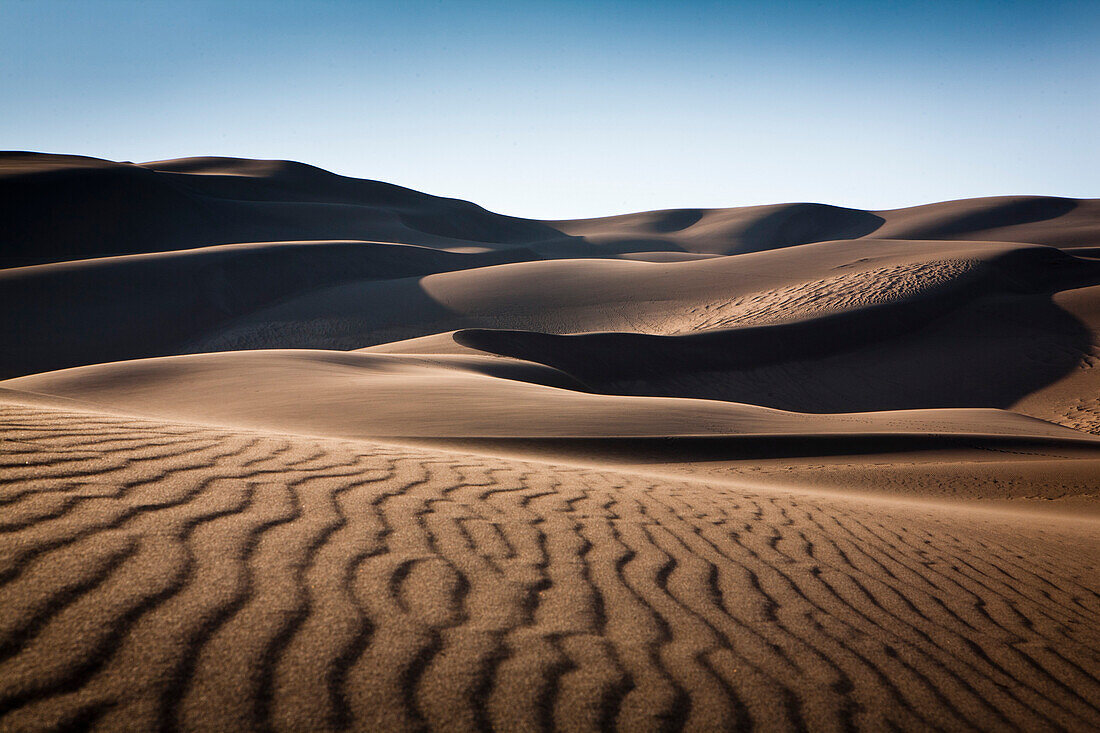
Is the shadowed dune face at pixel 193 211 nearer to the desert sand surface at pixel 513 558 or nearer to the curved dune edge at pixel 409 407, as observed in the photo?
the curved dune edge at pixel 409 407

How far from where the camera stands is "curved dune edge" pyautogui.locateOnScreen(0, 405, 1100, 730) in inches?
76.1

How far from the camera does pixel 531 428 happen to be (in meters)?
8.39

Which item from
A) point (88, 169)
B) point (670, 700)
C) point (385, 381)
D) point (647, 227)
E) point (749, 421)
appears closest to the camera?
point (670, 700)

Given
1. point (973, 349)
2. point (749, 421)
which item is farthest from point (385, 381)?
point (973, 349)

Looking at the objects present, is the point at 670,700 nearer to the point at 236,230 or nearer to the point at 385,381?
the point at 385,381

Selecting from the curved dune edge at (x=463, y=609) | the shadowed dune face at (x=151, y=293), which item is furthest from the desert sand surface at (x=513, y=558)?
the shadowed dune face at (x=151, y=293)

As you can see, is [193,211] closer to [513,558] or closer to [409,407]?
[409,407]

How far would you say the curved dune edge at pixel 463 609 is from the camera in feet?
6.34

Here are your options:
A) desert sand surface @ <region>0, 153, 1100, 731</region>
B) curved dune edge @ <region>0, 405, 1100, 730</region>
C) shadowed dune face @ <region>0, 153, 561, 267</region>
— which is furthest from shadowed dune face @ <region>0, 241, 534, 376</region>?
curved dune edge @ <region>0, 405, 1100, 730</region>

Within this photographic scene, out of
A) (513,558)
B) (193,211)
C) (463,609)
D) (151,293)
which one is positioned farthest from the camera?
(193,211)

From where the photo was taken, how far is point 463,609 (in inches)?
97.9

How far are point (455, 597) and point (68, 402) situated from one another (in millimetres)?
7779

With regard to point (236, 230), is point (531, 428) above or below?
below

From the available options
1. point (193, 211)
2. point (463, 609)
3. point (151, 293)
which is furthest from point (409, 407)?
point (193, 211)
